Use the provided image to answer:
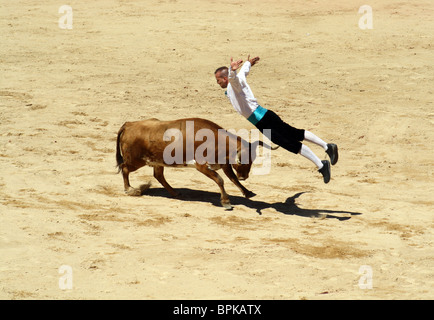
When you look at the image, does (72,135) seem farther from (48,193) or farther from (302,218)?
(302,218)

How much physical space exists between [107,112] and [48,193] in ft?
14.8

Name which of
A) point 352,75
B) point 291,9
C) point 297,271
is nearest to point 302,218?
point 297,271

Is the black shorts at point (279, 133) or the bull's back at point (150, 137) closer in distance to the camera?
the black shorts at point (279, 133)

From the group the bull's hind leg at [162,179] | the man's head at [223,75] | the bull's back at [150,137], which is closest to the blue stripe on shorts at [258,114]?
the man's head at [223,75]

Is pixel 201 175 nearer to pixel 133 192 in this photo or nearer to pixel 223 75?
pixel 133 192

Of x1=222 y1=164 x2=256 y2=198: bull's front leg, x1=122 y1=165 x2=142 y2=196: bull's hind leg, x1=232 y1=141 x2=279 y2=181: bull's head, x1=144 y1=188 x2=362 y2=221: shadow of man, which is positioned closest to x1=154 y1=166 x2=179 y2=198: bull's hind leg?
x1=144 y1=188 x2=362 y2=221: shadow of man

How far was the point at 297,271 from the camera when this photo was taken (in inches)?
305

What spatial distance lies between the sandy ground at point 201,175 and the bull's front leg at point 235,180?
5.2 inches

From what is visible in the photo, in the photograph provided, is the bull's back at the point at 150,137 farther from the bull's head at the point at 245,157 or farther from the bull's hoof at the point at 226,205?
the bull's hoof at the point at 226,205

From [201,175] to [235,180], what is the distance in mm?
1491

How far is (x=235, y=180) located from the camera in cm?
1075

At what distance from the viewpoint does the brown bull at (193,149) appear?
10398mm

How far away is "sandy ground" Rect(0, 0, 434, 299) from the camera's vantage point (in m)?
7.70

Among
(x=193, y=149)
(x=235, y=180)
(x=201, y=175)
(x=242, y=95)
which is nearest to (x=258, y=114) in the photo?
(x=242, y=95)
